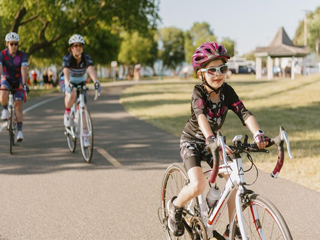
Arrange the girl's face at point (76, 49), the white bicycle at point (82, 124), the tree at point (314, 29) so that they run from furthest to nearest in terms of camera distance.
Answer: the tree at point (314, 29) < the girl's face at point (76, 49) < the white bicycle at point (82, 124)

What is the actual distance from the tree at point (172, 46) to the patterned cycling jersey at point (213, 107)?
446 ft

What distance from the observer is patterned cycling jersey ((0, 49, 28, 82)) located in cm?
936

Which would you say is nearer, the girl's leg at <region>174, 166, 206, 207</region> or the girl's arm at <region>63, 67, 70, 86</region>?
the girl's leg at <region>174, 166, 206, 207</region>

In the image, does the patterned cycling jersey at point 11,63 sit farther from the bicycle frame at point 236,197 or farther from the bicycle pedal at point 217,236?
the bicycle pedal at point 217,236

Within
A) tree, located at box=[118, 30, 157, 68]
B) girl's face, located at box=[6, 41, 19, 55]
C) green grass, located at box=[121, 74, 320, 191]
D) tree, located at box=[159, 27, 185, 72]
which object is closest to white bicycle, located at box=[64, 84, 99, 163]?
girl's face, located at box=[6, 41, 19, 55]

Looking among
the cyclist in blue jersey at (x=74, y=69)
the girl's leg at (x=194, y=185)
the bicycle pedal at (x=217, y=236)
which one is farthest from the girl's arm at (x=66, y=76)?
the bicycle pedal at (x=217, y=236)

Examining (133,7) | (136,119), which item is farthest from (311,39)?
(136,119)

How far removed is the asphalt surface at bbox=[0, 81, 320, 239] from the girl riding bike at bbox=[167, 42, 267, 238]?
1041 mm

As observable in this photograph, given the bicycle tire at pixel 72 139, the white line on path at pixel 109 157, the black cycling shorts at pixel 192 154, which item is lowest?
the white line on path at pixel 109 157

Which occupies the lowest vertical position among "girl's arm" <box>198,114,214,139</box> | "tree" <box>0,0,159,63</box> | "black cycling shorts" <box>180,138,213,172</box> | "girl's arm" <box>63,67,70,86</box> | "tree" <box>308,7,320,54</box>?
"black cycling shorts" <box>180,138,213,172</box>

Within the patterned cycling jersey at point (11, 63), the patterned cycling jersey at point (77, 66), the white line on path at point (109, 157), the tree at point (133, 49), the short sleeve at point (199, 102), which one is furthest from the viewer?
the tree at point (133, 49)

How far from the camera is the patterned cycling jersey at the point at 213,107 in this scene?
377 centimetres

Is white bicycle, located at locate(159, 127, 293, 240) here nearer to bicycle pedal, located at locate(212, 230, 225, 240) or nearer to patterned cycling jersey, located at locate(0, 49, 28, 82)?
bicycle pedal, located at locate(212, 230, 225, 240)

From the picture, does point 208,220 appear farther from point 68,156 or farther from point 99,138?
point 99,138
